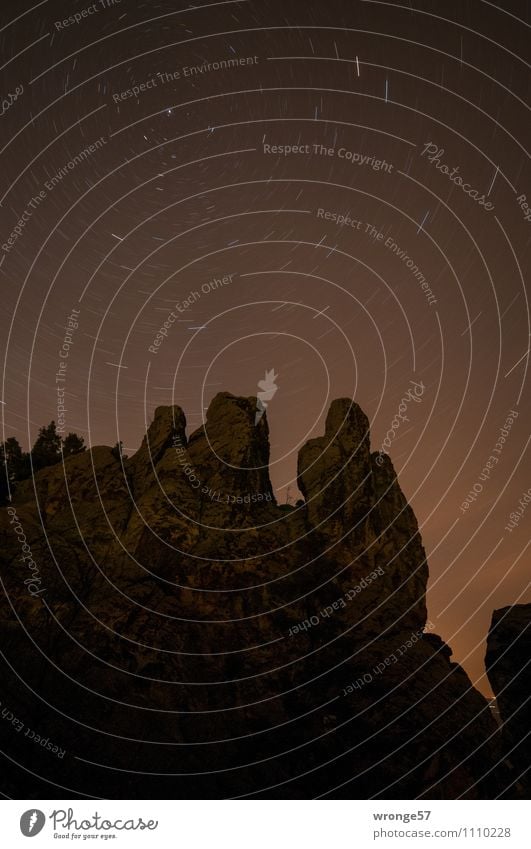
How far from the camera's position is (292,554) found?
4619cm

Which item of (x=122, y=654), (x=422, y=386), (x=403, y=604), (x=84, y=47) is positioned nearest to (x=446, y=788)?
(x=403, y=604)

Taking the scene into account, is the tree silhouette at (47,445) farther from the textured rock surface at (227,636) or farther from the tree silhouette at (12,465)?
the textured rock surface at (227,636)

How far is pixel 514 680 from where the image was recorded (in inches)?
1379

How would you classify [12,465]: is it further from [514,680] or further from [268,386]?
[514,680]

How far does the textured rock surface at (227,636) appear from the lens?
34.7m
